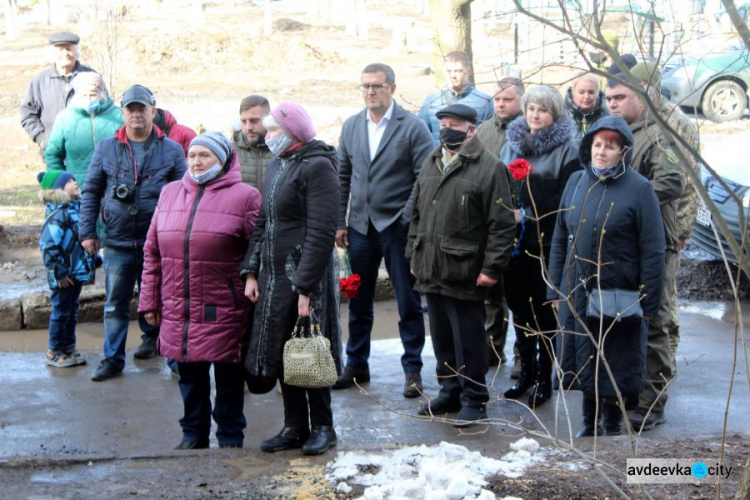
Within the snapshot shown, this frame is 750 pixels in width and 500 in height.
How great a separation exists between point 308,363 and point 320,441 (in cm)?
48

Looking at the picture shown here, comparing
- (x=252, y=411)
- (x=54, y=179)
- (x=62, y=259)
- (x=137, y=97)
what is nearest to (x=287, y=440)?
(x=252, y=411)

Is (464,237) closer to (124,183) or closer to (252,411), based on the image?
(252,411)

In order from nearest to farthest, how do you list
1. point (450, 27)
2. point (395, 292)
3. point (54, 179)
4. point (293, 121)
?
point (293, 121)
point (395, 292)
point (54, 179)
point (450, 27)

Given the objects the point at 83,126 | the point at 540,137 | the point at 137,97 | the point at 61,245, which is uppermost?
the point at 137,97

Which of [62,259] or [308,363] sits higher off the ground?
[62,259]

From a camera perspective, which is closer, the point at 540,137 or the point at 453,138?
the point at 453,138

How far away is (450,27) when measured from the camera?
460 inches

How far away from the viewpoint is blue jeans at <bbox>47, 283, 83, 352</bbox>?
7117mm

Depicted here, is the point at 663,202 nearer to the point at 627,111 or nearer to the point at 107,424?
the point at 627,111

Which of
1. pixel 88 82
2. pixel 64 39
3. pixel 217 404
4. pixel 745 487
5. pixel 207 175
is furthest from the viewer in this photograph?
pixel 64 39

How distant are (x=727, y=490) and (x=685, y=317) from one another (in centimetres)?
422

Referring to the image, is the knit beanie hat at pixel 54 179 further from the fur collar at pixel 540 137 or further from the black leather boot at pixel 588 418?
the black leather boot at pixel 588 418

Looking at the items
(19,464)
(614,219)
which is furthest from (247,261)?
(614,219)

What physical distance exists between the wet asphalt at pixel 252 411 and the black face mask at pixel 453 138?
4.68 feet
